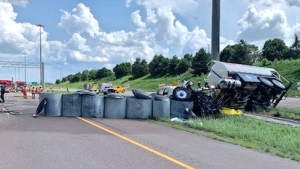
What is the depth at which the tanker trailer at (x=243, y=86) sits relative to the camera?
2009 cm

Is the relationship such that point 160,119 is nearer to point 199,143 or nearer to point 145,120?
point 145,120

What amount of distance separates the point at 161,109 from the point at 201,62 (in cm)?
6752

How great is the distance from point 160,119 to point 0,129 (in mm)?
7138

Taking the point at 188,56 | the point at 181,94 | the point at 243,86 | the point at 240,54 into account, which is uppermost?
the point at 188,56

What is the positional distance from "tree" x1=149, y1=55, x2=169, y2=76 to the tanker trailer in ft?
261

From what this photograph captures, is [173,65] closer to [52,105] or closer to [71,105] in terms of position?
[71,105]

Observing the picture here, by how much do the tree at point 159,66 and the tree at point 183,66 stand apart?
6839 millimetres

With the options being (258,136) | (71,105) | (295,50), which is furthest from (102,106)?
(295,50)

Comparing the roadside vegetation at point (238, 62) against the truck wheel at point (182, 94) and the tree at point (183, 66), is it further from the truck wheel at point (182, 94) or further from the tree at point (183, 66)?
the truck wheel at point (182, 94)

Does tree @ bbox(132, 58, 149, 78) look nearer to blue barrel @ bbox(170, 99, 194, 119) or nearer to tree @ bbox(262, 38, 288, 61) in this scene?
tree @ bbox(262, 38, 288, 61)

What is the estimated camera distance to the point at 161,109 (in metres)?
17.8

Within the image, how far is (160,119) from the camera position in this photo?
1731cm

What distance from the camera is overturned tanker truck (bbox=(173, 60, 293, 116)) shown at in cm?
1891

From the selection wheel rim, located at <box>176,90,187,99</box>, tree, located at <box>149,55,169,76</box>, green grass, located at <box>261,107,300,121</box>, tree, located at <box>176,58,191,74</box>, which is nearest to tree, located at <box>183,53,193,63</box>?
tree, located at <box>149,55,169,76</box>
